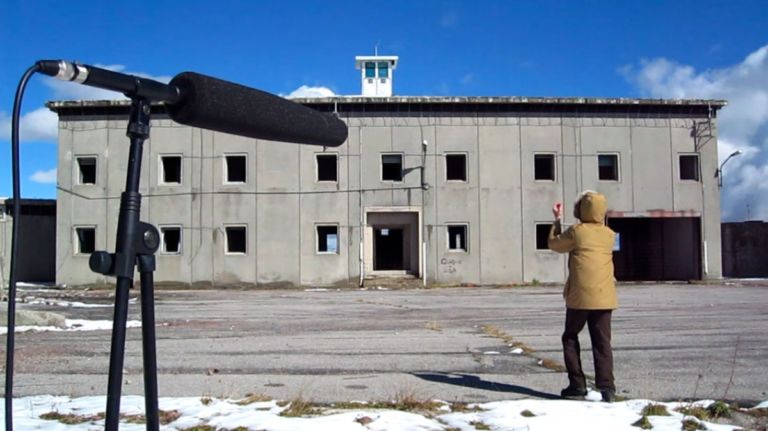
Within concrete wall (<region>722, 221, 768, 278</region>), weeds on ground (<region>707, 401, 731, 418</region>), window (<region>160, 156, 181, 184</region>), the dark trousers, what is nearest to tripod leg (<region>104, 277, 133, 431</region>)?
the dark trousers

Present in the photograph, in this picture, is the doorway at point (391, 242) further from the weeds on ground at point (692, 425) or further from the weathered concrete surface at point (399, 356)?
the weeds on ground at point (692, 425)

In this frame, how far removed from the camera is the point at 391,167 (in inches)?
1213

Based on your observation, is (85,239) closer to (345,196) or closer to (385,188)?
(345,196)

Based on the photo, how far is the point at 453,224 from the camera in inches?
1195

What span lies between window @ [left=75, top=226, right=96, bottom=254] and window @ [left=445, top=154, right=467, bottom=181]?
1611 centimetres

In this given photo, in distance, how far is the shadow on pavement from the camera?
616 centimetres

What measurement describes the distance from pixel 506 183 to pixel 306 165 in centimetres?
894

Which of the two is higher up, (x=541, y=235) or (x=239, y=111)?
(x=541, y=235)

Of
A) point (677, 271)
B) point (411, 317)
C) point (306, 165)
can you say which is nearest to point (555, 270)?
point (677, 271)

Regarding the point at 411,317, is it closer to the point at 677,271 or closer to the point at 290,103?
the point at 290,103

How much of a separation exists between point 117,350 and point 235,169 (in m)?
29.6

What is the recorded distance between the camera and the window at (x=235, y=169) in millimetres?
30750

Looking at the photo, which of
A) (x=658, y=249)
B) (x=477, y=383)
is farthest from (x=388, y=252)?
(x=477, y=383)

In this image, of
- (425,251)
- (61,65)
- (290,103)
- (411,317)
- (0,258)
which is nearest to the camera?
(61,65)
